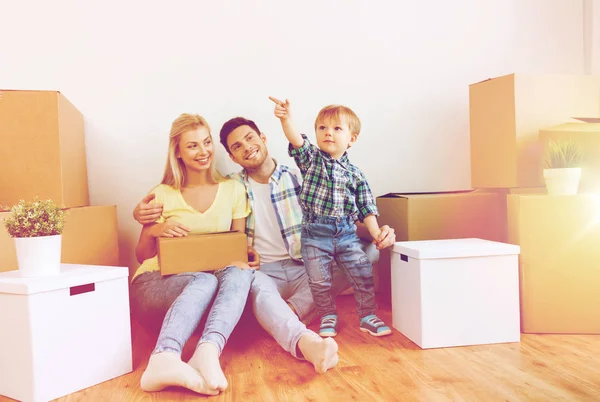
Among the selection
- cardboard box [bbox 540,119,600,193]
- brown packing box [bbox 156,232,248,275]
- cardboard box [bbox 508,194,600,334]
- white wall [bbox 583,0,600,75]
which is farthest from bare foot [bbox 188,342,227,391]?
white wall [bbox 583,0,600,75]

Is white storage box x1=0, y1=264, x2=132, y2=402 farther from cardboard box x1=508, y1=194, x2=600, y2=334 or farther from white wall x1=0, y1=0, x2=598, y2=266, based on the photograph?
cardboard box x1=508, y1=194, x2=600, y2=334

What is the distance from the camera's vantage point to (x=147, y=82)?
73.3 inches

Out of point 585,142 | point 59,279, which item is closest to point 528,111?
point 585,142

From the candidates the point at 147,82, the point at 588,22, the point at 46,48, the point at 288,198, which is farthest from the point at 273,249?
the point at 588,22

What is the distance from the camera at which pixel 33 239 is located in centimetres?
110

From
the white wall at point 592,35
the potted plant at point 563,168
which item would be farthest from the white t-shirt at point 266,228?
the white wall at point 592,35

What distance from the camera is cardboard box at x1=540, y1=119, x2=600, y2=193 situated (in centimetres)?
148

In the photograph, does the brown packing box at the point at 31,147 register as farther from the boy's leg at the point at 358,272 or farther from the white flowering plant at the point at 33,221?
the boy's leg at the point at 358,272

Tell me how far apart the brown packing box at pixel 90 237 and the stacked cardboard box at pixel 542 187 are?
4.31 ft

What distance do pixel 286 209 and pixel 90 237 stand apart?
26.4 inches

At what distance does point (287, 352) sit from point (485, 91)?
3.82 feet

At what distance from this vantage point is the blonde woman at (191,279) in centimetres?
106

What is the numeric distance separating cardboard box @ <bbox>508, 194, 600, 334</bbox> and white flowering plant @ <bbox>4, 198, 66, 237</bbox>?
127 cm

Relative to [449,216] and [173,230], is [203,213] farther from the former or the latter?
[449,216]
